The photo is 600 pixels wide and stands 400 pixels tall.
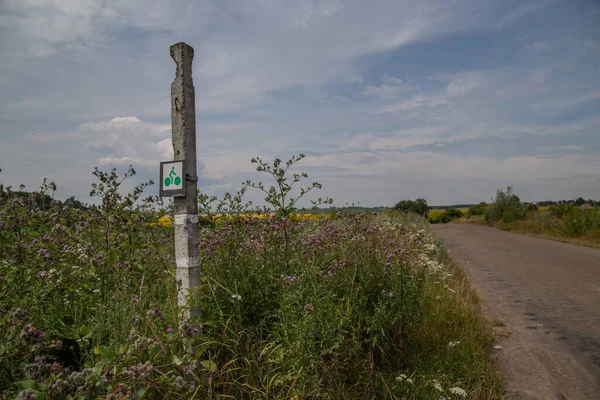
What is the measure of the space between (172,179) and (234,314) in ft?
4.40

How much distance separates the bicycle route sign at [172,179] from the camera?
3.65 m

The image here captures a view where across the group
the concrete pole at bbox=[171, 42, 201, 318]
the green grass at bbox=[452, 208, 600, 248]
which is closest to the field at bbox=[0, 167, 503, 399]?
the concrete pole at bbox=[171, 42, 201, 318]

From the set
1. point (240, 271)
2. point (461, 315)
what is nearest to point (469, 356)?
point (461, 315)

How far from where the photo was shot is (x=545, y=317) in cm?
623

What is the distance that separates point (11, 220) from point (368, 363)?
428 centimetres

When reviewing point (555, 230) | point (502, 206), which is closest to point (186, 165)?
point (555, 230)

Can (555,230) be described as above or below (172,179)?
below

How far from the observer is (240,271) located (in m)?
4.43

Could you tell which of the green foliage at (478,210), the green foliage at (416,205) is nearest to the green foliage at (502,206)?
the green foliage at (416,205)

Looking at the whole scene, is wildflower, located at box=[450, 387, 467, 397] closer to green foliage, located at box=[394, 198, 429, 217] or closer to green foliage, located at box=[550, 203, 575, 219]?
green foliage, located at box=[550, 203, 575, 219]

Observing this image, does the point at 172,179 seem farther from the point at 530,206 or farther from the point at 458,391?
the point at 530,206

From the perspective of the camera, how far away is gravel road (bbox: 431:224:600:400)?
4.27 meters

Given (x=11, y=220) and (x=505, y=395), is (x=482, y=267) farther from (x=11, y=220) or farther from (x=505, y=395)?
(x=11, y=220)

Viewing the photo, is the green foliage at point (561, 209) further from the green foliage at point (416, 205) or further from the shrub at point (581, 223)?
the green foliage at point (416, 205)
